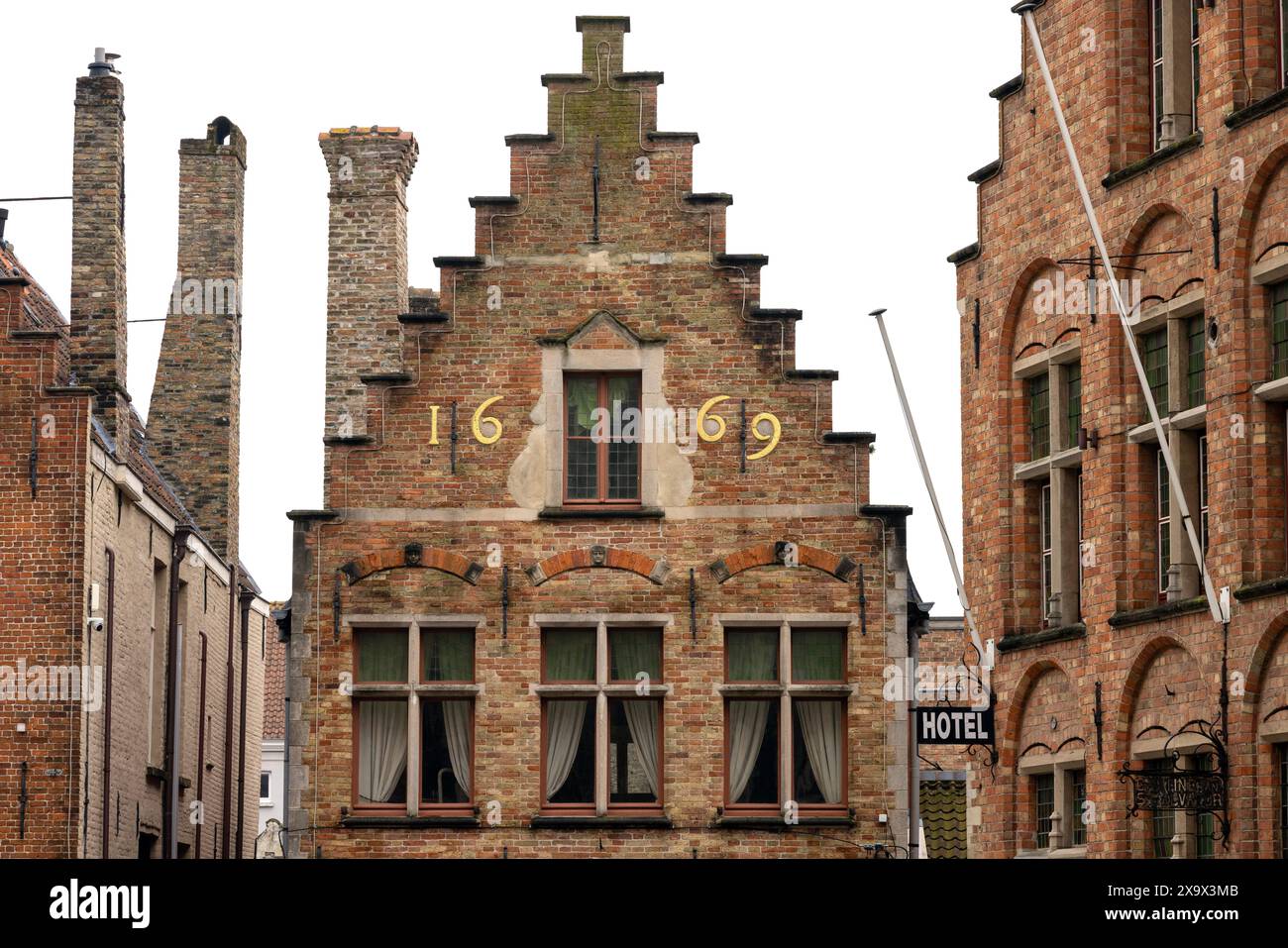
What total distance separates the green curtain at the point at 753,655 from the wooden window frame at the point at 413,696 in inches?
101

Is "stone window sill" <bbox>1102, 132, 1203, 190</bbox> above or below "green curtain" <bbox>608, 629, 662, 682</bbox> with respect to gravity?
above

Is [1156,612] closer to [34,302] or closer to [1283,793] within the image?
[1283,793]

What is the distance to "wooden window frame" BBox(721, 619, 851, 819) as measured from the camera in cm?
2469

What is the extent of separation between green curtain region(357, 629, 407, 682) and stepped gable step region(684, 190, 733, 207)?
17.3ft

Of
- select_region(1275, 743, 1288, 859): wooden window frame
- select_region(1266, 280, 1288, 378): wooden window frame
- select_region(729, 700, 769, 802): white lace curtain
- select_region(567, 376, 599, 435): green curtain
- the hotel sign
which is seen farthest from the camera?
select_region(567, 376, 599, 435): green curtain

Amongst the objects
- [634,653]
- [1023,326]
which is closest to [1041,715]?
[1023,326]

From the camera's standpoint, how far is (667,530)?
25.1 m

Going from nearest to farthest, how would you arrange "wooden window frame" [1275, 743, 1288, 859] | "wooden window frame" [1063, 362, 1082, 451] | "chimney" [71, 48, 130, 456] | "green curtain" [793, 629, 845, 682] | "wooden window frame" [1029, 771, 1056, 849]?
"wooden window frame" [1275, 743, 1288, 859], "wooden window frame" [1063, 362, 1082, 451], "wooden window frame" [1029, 771, 1056, 849], "green curtain" [793, 629, 845, 682], "chimney" [71, 48, 130, 456]

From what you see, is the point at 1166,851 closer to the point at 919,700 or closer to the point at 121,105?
the point at 919,700

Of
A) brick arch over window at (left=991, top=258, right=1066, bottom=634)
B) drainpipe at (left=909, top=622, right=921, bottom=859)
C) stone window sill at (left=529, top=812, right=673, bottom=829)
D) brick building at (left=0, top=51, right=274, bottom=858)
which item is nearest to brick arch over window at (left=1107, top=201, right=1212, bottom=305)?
brick arch over window at (left=991, top=258, right=1066, bottom=634)

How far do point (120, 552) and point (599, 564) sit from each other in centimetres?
550

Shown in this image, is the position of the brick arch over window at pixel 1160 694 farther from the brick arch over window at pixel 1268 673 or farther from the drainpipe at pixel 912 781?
the drainpipe at pixel 912 781

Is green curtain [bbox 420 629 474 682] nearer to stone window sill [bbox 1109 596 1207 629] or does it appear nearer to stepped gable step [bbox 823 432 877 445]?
stepped gable step [bbox 823 432 877 445]

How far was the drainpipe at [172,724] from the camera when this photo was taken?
95.5ft
